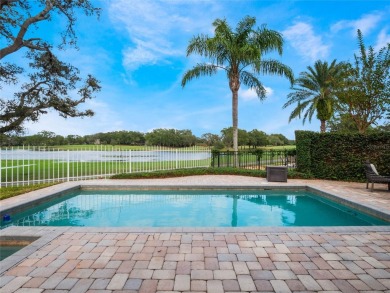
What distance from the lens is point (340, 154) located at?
11539 mm

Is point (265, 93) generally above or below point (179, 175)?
above

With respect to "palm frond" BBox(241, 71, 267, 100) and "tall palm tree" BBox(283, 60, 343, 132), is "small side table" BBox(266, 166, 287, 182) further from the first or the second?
Answer: "tall palm tree" BBox(283, 60, 343, 132)

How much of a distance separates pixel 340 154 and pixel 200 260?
10657mm

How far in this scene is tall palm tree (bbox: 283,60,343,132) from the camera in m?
21.6

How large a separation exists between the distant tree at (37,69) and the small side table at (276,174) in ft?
36.2

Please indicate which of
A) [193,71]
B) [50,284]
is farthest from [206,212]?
[193,71]

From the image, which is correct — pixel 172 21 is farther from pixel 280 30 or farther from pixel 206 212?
pixel 206 212

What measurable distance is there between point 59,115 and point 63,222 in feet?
38.8

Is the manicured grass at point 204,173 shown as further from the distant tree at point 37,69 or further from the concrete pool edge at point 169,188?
the distant tree at point 37,69

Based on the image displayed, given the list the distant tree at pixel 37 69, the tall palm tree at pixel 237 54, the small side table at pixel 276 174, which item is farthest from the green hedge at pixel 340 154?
the distant tree at pixel 37 69

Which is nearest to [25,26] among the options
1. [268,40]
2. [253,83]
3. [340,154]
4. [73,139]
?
[253,83]

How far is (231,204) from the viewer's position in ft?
26.1

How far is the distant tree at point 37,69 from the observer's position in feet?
37.1

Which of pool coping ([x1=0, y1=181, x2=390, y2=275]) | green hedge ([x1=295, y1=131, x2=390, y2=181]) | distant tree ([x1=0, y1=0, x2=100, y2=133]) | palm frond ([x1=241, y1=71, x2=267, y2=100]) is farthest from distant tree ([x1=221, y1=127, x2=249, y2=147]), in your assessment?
pool coping ([x1=0, y1=181, x2=390, y2=275])
